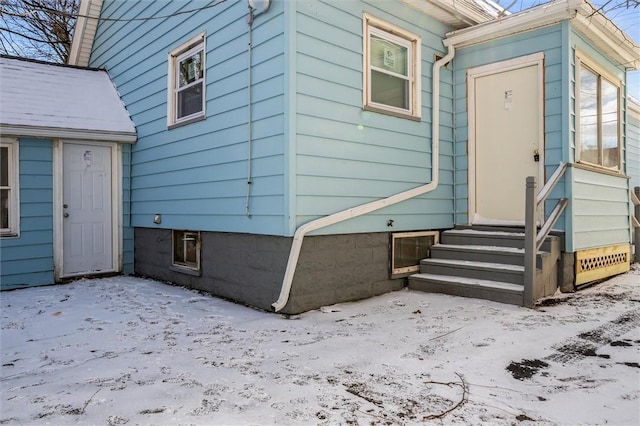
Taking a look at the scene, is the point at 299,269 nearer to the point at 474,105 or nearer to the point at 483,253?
the point at 483,253

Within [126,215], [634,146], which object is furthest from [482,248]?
[634,146]

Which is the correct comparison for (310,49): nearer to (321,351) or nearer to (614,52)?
(321,351)

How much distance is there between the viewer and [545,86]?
5621 mm

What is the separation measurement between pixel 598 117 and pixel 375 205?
3757 millimetres

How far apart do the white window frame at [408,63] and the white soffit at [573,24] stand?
0.81 m

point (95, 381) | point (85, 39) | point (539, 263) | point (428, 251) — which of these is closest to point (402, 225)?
point (428, 251)

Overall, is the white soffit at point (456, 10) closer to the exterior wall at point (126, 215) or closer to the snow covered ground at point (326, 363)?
the snow covered ground at point (326, 363)

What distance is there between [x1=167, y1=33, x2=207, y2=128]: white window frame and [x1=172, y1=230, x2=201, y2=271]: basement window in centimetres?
160

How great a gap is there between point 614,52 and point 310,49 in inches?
195

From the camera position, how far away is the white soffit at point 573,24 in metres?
5.27

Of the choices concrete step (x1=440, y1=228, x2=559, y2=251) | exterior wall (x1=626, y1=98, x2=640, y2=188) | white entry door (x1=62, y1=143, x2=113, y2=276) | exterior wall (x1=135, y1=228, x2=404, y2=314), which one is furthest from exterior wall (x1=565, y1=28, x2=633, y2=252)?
white entry door (x1=62, y1=143, x2=113, y2=276)

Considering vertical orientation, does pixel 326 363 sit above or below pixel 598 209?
below

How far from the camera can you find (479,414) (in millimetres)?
2322

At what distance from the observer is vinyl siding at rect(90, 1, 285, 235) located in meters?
4.67
